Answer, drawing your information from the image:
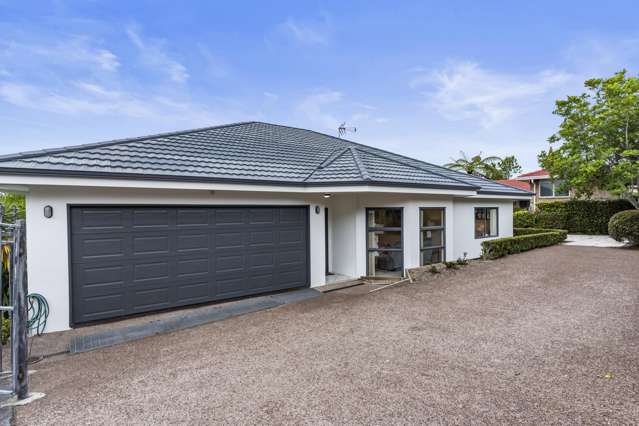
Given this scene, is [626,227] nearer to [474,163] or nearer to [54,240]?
[474,163]

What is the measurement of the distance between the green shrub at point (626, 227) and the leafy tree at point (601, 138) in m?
3.02

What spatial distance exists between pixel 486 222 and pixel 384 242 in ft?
21.8

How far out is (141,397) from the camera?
157 inches

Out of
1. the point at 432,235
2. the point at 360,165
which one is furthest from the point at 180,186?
the point at 432,235

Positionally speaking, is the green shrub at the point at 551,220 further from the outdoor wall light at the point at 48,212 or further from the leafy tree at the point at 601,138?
the outdoor wall light at the point at 48,212

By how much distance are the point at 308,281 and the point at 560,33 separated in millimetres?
14372

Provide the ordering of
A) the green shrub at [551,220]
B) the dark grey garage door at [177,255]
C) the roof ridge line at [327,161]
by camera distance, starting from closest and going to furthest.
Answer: the dark grey garage door at [177,255]
the roof ridge line at [327,161]
the green shrub at [551,220]

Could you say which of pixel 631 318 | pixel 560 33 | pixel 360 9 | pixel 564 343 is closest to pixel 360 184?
pixel 564 343

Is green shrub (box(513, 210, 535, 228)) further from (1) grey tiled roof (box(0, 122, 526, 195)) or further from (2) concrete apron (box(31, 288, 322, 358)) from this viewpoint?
(2) concrete apron (box(31, 288, 322, 358))

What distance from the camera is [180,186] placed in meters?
7.30

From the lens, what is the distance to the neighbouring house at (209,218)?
6.46 m

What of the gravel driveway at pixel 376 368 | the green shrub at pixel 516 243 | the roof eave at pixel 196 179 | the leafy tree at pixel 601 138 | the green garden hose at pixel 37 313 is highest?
the leafy tree at pixel 601 138

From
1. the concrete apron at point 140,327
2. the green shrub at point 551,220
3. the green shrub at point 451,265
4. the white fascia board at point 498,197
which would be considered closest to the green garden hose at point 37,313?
the concrete apron at point 140,327

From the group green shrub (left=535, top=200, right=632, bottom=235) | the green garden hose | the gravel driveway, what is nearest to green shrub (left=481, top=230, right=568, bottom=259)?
the gravel driveway
